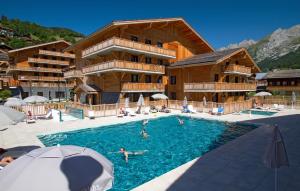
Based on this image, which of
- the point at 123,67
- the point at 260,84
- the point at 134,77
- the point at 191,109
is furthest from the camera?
the point at 260,84

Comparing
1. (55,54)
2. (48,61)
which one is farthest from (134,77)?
(55,54)

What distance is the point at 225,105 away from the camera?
24406 mm

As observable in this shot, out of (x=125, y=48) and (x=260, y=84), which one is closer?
(x=125, y=48)

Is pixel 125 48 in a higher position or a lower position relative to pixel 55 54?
lower

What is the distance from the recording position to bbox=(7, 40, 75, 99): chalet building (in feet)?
147

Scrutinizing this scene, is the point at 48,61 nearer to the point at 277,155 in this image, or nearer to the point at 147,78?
the point at 147,78

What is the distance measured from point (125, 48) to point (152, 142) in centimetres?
1544

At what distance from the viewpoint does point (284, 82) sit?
158 feet

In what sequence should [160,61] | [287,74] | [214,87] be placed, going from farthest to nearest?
[287,74] < [160,61] < [214,87]

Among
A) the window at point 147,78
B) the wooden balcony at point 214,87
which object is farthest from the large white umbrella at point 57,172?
the window at point 147,78

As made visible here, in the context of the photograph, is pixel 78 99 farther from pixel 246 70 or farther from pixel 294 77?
pixel 294 77

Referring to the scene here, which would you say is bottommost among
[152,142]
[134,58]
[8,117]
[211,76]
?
[152,142]

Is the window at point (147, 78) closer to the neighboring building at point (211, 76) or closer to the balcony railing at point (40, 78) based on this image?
the neighboring building at point (211, 76)

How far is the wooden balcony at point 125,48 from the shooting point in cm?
2534
